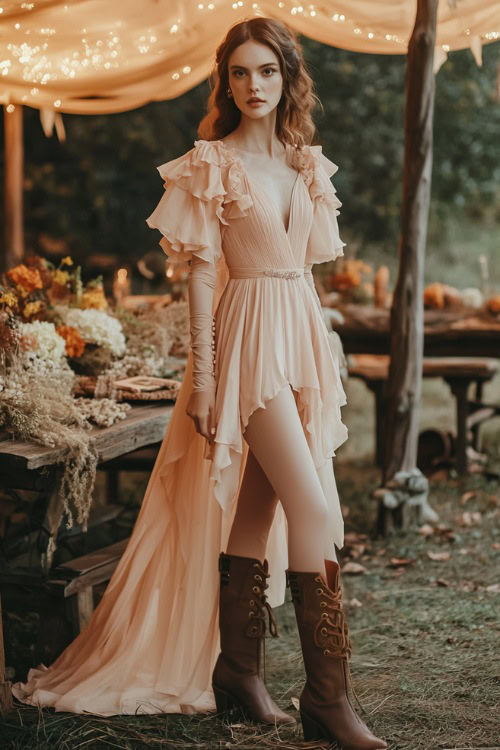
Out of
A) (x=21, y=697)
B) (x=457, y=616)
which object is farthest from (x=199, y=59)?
(x=21, y=697)

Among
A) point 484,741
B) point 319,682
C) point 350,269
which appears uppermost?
point 350,269

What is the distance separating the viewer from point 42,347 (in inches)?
152

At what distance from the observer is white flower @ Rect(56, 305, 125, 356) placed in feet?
14.0

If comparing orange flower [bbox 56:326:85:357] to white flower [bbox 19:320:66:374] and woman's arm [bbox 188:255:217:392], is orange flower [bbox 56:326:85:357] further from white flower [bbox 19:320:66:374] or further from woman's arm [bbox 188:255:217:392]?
woman's arm [bbox 188:255:217:392]

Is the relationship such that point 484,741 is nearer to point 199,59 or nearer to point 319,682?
point 319,682

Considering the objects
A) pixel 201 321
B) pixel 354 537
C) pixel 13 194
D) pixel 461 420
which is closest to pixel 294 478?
pixel 201 321

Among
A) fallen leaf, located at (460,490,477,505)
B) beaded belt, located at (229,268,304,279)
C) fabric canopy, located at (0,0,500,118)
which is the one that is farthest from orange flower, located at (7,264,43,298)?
fallen leaf, located at (460,490,477,505)

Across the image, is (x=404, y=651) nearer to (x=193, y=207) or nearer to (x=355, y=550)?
(x=355, y=550)

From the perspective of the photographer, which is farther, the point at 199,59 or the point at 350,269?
the point at 350,269

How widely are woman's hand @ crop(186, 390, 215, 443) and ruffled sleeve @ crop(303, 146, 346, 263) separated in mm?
620

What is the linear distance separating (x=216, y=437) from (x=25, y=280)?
177 cm

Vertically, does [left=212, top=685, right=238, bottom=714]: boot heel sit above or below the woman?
below

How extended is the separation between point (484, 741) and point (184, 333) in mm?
2824

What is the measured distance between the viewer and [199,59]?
543 centimetres
